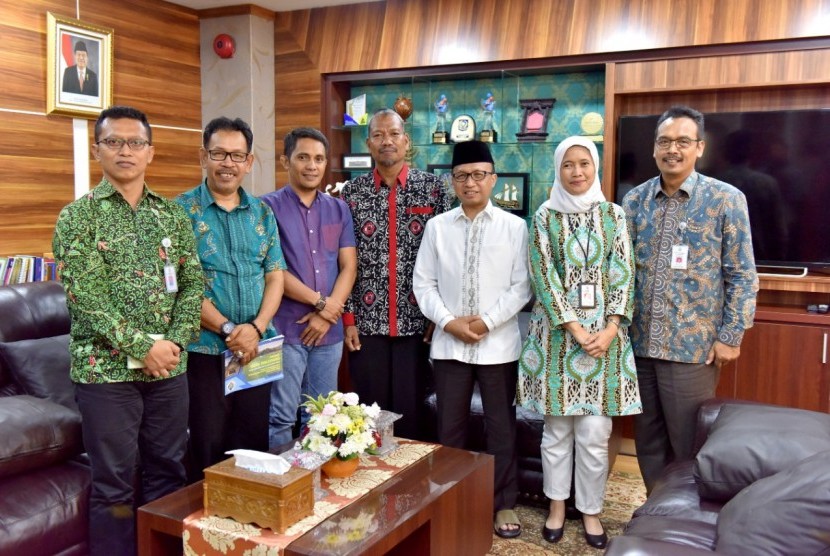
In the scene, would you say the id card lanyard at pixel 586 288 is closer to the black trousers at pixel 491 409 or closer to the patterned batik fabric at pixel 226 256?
the black trousers at pixel 491 409

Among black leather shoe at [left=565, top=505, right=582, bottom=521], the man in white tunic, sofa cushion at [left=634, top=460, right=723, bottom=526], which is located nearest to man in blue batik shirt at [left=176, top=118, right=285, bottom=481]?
the man in white tunic

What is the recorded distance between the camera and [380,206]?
9.95 feet

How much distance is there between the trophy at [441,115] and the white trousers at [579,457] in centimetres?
245

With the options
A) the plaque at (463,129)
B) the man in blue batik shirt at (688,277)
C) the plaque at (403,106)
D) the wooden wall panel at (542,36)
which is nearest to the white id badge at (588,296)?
the man in blue batik shirt at (688,277)

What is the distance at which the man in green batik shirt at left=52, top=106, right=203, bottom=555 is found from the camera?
2.18 meters

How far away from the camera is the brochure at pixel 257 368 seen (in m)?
2.54

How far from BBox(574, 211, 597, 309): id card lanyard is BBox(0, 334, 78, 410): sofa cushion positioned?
6.37 ft

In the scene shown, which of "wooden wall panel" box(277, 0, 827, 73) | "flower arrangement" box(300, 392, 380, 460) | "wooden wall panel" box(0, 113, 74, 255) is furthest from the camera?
"wooden wall panel" box(0, 113, 74, 255)

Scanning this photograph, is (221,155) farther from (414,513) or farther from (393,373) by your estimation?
(414,513)

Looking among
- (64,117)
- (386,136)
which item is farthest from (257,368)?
(64,117)

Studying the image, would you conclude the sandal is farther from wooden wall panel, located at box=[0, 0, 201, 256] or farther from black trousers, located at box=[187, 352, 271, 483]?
wooden wall panel, located at box=[0, 0, 201, 256]

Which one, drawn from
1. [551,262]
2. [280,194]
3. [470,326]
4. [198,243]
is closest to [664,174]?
[551,262]

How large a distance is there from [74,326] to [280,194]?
98 cm

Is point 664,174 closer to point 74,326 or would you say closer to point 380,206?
point 380,206
